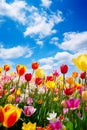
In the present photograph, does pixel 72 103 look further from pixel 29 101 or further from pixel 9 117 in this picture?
pixel 29 101

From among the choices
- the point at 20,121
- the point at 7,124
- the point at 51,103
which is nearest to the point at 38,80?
the point at 51,103

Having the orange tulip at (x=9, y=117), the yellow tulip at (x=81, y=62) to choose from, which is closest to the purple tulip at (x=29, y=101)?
the yellow tulip at (x=81, y=62)

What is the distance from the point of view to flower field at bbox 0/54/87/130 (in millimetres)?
3188

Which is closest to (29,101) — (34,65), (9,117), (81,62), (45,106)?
(45,106)

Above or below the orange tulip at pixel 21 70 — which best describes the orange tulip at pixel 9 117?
below

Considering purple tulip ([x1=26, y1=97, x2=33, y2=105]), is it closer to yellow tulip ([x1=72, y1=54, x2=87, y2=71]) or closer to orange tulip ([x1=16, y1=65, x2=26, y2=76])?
orange tulip ([x1=16, y1=65, x2=26, y2=76])

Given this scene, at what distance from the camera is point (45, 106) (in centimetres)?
594

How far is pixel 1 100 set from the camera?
5.66m

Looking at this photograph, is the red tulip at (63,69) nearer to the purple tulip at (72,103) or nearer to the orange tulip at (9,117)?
the purple tulip at (72,103)

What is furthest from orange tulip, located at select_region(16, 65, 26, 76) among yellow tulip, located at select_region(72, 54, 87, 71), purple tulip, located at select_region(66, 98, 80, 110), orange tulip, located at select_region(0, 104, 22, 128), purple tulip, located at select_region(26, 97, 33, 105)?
orange tulip, located at select_region(0, 104, 22, 128)

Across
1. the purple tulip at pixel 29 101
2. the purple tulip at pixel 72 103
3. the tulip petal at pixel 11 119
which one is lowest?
the tulip petal at pixel 11 119

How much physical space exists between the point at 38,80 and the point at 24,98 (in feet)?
2.44

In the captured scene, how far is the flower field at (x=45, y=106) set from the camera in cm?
319

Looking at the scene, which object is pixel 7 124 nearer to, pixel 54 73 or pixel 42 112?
pixel 42 112
